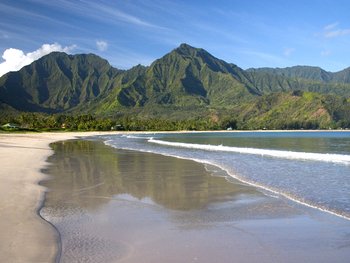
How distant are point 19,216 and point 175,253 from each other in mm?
5481

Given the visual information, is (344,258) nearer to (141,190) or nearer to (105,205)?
(105,205)

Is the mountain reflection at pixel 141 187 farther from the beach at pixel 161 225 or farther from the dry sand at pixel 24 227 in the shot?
the dry sand at pixel 24 227

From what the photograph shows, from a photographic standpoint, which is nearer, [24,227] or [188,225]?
[24,227]

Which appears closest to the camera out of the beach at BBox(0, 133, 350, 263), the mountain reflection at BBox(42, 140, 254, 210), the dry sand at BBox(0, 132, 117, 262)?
the dry sand at BBox(0, 132, 117, 262)

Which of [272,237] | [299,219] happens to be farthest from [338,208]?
[272,237]

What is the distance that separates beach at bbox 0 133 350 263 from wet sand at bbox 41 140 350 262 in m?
0.02

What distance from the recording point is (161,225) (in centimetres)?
1068

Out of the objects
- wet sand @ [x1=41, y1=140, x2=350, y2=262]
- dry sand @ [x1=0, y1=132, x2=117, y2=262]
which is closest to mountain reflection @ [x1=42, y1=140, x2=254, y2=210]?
wet sand @ [x1=41, y1=140, x2=350, y2=262]

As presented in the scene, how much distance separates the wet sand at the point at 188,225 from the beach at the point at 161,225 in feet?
0.07

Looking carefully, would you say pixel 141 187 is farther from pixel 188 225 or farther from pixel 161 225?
pixel 188 225

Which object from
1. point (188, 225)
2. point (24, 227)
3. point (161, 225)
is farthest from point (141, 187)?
point (24, 227)

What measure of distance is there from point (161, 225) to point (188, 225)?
749 millimetres

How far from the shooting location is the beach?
8148mm

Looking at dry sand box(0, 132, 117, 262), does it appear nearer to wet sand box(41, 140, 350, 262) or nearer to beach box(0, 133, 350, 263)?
beach box(0, 133, 350, 263)
